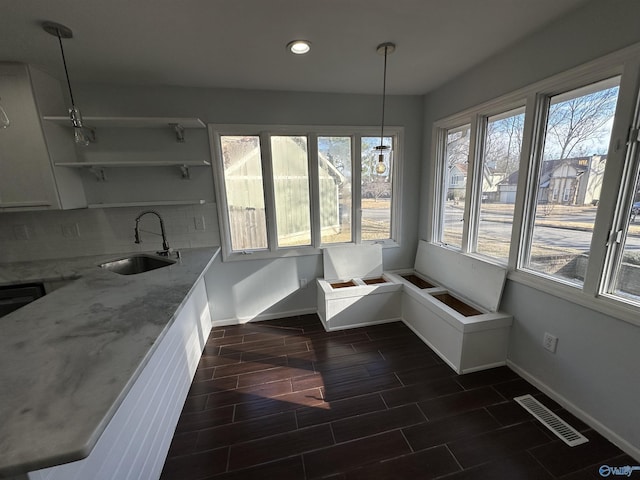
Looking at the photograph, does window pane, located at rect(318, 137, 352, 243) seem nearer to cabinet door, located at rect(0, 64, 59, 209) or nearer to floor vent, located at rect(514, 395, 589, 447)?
floor vent, located at rect(514, 395, 589, 447)

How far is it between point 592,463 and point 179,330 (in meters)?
2.60

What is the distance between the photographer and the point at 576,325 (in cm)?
171

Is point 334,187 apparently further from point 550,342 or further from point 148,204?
point 550,342

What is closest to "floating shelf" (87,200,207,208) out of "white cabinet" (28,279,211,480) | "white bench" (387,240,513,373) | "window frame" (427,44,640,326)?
"white cabinet" (28,279,211,480)

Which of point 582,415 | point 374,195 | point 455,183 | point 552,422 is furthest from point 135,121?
point 582,415

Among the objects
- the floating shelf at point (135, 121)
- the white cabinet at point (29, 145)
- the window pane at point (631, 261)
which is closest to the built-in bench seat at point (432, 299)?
the window pane at point (631, 261)

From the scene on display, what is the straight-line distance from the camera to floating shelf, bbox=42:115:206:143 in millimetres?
2086

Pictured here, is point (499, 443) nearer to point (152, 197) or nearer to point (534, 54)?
point (534, 54)

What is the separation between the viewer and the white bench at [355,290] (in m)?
2.80

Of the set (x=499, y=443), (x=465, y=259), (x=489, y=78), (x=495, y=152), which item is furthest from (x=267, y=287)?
(x=489, y=78)

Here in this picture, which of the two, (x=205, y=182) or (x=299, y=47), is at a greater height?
(x=299, y=47)

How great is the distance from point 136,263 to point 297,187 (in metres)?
1.73

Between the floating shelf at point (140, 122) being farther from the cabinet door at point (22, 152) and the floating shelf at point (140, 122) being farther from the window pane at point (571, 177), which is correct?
the window pane at point (571, 177)

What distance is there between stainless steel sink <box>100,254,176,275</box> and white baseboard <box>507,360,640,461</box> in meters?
3.03
